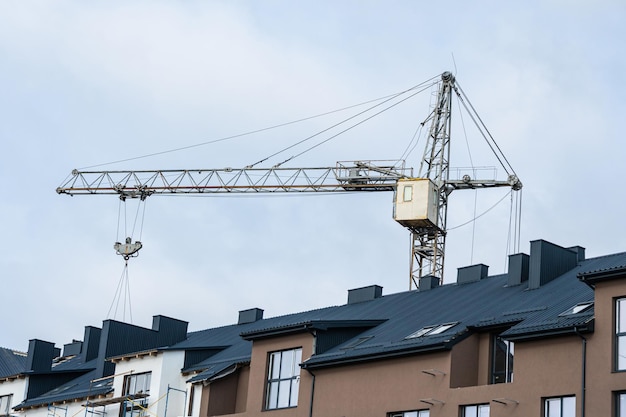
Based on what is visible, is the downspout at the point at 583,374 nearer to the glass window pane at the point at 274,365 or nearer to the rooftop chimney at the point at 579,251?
the rooftop chimney at the point at 579,251

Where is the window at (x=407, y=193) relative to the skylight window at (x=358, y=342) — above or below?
above

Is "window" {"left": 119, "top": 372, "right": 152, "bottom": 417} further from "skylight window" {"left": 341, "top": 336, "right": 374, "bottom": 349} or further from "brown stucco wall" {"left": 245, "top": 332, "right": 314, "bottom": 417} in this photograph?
"skylight window" {"left": 341, "top": 336, "right": 374, "bottom": 349}

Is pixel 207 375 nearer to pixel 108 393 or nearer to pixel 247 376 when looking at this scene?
pixel 247 376

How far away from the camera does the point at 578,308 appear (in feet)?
127

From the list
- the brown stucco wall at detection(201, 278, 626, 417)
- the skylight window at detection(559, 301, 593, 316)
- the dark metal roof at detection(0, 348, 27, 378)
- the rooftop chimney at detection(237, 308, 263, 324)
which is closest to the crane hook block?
the dark metal roof at detection(0, 348, 27, 378)

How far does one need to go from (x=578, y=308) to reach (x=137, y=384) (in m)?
23.1

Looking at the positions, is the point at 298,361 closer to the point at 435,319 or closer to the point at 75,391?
the point at 435,319

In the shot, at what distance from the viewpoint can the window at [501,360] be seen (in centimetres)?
3981

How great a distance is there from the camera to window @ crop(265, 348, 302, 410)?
150ft

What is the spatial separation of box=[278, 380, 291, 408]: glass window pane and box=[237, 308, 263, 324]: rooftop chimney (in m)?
13.4

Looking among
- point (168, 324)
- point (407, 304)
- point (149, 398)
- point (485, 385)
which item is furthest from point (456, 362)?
point (168, 324)

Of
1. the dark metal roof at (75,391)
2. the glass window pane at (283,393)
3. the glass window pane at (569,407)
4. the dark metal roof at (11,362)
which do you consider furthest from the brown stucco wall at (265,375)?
the dark metal roof at (11,362)

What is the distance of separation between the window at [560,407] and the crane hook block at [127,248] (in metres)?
53.8

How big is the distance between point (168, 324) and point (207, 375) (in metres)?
10.7
